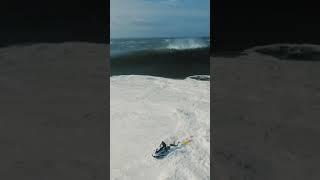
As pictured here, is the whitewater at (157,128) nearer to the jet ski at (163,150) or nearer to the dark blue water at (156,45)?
the jet ski at (163,150)

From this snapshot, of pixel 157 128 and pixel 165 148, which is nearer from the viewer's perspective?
pixel 165 148

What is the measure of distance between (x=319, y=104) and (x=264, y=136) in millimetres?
664

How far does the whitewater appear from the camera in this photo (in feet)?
8.73

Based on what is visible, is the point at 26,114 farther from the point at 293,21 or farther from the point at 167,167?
the point at 293,21

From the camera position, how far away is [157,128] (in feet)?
12.5

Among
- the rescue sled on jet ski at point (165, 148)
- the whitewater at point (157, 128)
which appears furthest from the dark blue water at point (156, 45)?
the rescue sled on jet ski at point (165, 148)

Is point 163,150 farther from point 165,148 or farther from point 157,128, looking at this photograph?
point 157,128

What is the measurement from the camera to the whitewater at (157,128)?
8.73 feet

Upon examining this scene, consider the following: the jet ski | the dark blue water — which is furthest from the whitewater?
the dark blue water

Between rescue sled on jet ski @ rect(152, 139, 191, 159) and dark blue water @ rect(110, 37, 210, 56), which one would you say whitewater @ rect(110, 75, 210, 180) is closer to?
rescue sled on jet ski @ rect(152, 139, 191, 159)

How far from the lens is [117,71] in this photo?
906 cm

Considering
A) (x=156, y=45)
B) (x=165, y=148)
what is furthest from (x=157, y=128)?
(x=156, y=45)

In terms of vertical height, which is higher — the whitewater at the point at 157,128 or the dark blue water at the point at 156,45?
the dark blue water at the point at 156,45

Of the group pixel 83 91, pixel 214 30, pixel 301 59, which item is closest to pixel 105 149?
pixel 83 91
